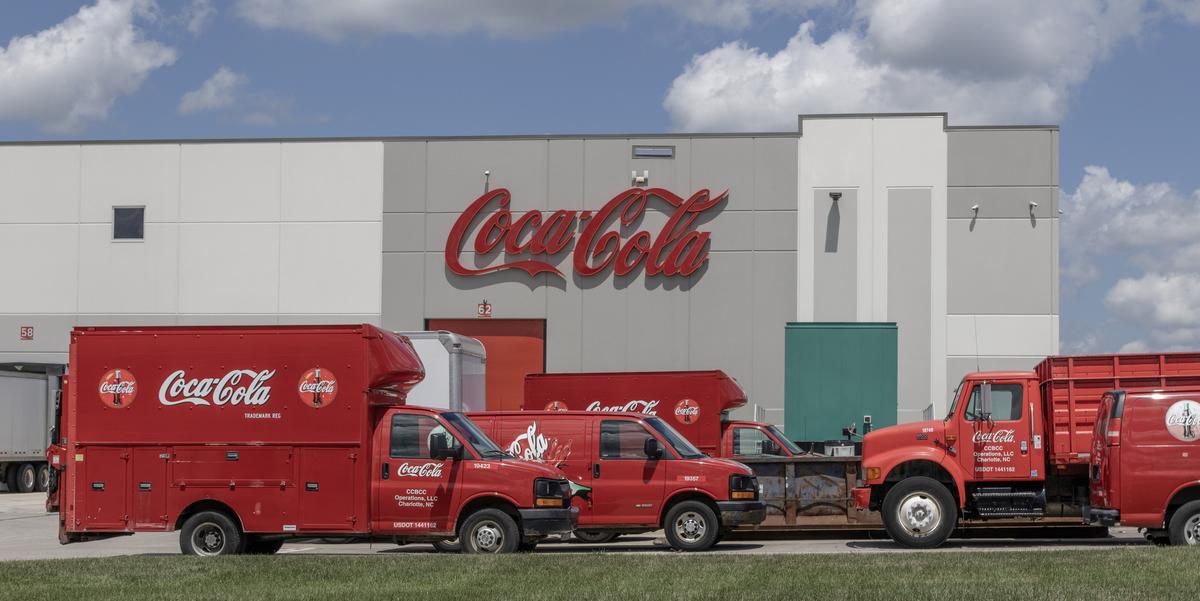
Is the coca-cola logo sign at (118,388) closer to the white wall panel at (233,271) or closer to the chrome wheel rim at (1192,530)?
the chrome wheel rim at (1192,530)

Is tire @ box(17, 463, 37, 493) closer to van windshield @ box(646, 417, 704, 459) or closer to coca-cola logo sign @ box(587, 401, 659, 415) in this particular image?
coca-cola logo sign @ box(587, 401, 659, 415)

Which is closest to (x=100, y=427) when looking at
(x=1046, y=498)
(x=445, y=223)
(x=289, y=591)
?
(x=289, y=591)

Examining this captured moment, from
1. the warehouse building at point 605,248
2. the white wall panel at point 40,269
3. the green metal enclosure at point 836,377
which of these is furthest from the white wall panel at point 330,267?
the green metal enclosure at point 836,377

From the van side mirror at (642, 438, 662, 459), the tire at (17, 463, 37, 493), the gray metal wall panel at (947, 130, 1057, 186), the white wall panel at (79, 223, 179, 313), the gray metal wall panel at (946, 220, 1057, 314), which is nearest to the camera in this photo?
the van side mirror at (642, 438, 662, 459)

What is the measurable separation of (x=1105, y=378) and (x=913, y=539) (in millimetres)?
3304

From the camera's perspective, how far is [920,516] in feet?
62.0

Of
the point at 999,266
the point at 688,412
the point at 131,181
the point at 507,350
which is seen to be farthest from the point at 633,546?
the point at 131,181

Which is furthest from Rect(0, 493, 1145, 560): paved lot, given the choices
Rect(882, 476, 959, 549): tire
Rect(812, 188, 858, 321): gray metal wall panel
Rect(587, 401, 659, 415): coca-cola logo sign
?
Rect(812, 188, 858, 321): gray metal wall panel

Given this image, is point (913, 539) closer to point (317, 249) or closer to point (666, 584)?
point (666, 584)

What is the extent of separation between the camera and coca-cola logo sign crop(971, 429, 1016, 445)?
1895 cm

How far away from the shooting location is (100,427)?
56.7 feet

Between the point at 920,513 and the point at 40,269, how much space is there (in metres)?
27.7

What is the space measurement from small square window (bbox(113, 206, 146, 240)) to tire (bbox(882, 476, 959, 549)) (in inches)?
1000

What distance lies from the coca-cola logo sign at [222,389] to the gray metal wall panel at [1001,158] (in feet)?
75.7
